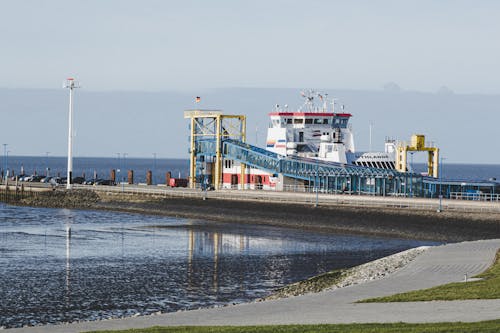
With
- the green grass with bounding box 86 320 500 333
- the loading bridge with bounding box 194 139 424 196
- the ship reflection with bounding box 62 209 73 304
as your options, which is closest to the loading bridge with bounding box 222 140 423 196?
the loading bridge with bounding box 194 139 424 196

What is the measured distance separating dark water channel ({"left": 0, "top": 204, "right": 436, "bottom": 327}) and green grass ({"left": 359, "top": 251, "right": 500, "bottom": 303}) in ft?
29.9

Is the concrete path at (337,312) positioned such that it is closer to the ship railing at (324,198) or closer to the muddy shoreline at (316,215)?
the muddy shoreline at (316,215)

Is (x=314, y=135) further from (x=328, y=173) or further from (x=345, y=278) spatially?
(x=345, y=278)

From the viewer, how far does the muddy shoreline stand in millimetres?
66500

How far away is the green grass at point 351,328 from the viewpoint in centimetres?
2389

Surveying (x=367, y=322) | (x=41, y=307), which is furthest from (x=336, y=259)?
(x=367, y=322)

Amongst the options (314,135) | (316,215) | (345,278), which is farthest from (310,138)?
(345,278)

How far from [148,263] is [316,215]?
92.5 feet

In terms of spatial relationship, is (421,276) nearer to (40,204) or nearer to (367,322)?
(367,322)

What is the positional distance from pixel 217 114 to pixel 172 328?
83.6 metres

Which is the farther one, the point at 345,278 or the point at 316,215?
the point at 316,215

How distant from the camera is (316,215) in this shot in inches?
3120

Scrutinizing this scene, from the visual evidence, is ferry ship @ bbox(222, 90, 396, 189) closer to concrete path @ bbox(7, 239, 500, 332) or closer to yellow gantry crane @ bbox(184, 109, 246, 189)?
yellow gantry crane @ bbox(184, 109, 246, 189)

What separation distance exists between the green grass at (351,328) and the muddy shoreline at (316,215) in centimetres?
3891
